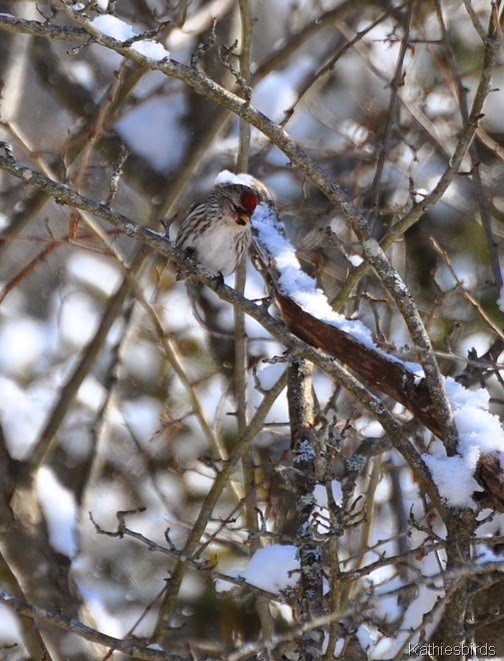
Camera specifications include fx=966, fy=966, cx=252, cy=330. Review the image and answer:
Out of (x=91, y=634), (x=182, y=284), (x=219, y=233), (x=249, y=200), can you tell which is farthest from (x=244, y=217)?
(x=91, y=634)

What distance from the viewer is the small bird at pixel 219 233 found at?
4070mm

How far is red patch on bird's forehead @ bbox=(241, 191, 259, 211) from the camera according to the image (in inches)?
152

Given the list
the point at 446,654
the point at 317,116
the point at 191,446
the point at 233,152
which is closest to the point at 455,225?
Answer: the point at 317,116

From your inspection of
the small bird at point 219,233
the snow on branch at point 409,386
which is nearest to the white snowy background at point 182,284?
the small bird at point 219,233

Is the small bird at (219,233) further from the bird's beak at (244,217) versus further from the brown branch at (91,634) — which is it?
the brown branch at (91,634)

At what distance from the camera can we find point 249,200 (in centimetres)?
387

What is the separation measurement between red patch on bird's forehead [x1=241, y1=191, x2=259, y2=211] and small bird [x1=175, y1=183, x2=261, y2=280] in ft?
0.21

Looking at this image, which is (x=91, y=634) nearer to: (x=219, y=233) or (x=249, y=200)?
(x=249, y=200)

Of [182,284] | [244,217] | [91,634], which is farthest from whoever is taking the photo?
[182,284]

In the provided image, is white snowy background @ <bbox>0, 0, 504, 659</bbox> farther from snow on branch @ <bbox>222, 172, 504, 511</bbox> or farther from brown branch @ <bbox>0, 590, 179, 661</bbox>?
brown branch @ <bbox>0, 590, 179, 661</bbox>

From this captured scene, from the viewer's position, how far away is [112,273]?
5.39m

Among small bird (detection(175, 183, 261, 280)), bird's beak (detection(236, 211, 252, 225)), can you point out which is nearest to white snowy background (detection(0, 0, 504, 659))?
small bird (detection(175, 183, 261, 280))

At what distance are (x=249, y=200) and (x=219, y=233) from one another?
12.4 inches

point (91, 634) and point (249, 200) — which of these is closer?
point (91, 634)
